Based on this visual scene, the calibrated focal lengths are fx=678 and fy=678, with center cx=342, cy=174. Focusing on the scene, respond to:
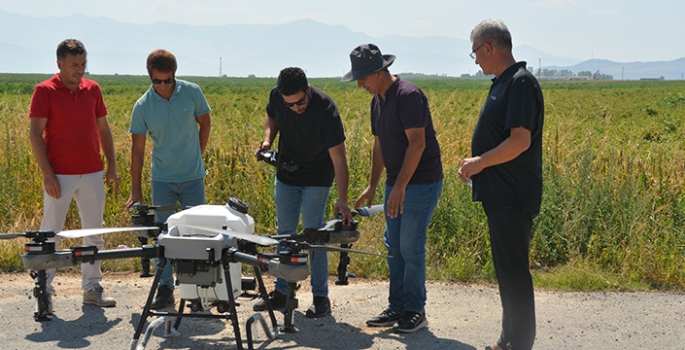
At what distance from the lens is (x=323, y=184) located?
17.5 ft

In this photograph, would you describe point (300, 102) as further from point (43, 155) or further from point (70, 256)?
point (43, 155)

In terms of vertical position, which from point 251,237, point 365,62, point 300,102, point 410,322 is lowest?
point 410,322

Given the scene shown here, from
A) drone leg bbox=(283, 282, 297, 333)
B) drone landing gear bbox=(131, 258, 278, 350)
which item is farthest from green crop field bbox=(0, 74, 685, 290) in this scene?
drone landing gear bbox=(131, 258, 278, 350)

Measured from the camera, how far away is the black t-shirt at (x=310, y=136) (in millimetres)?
5102

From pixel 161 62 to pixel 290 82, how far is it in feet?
3.59

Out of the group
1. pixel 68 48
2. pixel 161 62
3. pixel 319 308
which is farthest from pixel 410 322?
pixel 68 48

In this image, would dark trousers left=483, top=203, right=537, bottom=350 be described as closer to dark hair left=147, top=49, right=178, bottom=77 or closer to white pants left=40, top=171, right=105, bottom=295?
dark hair left=147, top=49, right=178, bottom=77

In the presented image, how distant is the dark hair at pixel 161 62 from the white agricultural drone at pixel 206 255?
4.21ft

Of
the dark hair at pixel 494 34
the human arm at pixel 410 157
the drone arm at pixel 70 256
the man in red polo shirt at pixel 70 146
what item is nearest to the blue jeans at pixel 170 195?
the man in red polo shirt at pixel 70 146

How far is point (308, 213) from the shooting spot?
5.32 metres

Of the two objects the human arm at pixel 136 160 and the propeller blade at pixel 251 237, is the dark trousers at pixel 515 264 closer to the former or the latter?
the propeller blade at pixel 251 237

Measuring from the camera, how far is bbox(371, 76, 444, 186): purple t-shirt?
4.66 m

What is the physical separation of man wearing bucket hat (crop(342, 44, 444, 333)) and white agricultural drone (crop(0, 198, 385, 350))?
59 centimetres

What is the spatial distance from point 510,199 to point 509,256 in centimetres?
35
